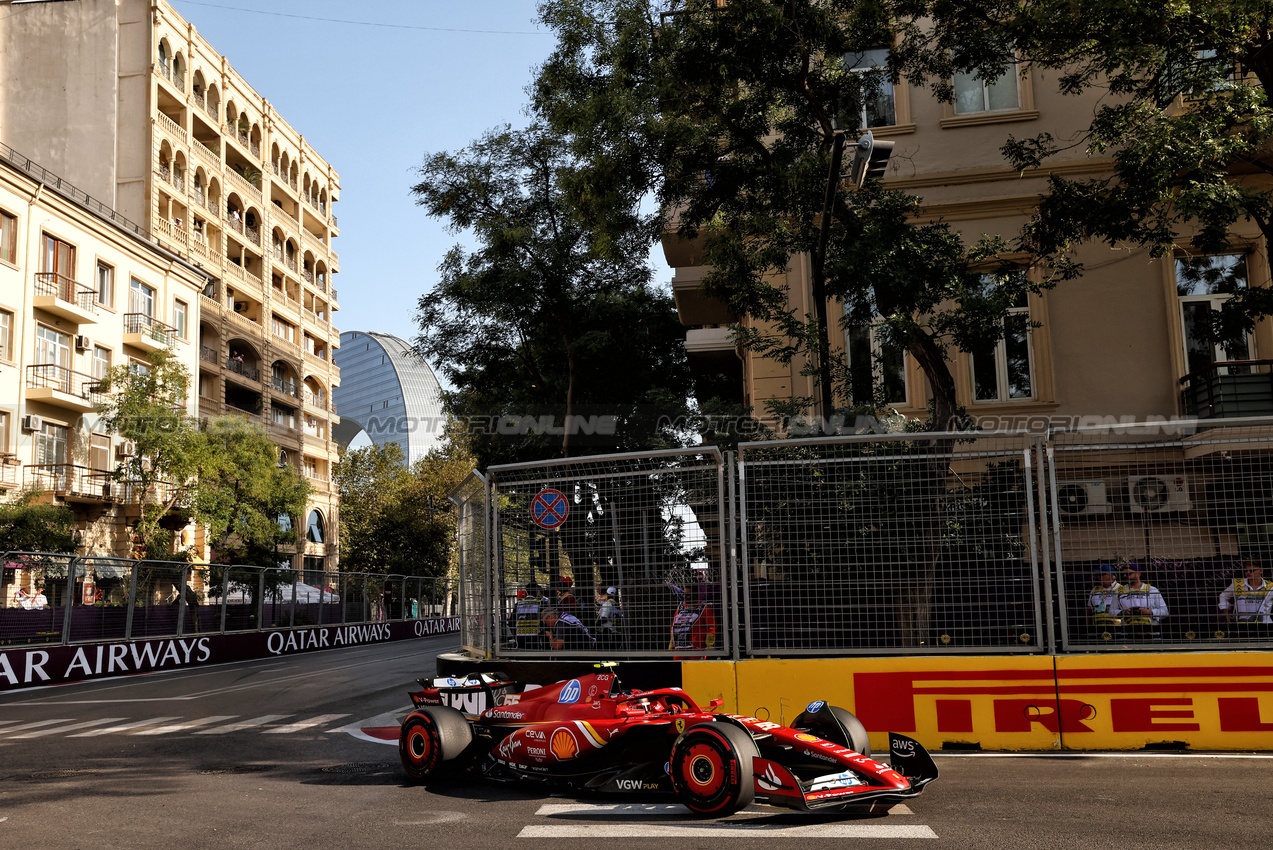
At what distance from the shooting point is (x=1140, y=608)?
823 cm

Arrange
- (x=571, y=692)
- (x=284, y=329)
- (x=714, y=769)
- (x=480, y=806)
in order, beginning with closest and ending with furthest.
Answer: (x=714, y=769) → (x=480, y=806) → (x=571, y=692) → (x=284, y=329)

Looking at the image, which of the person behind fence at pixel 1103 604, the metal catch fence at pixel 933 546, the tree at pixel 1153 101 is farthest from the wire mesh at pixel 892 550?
the tree at pixel 1153 101

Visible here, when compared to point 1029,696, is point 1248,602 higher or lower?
higher

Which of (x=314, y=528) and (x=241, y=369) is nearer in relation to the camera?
(x=241, y=369)

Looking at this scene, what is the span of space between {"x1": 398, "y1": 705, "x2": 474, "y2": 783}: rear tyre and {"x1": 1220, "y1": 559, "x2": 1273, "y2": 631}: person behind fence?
5.86 meters

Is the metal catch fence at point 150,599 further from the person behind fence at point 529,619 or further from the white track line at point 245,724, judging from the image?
the person behind fence at point 529,619

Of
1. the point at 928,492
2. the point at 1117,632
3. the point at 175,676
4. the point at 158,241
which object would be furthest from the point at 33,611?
the point at 158,241

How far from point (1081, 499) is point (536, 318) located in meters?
18.0

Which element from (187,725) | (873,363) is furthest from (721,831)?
(873,363)

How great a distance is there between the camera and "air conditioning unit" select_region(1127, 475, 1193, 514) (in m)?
7.85

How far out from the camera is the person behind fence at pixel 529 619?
9044mm

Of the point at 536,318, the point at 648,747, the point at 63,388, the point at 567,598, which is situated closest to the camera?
the point at 648,747

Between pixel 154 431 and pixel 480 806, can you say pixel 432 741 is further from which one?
pixel 154 431

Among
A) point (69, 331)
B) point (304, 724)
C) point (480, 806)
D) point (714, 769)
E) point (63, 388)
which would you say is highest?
point (69, 331)
